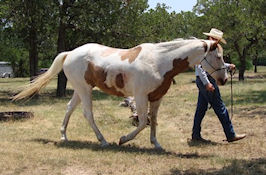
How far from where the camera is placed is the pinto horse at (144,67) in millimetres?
6125

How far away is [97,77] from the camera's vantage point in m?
6.69

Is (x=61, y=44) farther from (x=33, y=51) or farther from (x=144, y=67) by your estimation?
(x=144, y=67)

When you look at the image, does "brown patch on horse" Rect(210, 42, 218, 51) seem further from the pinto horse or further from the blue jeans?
the blue jeans

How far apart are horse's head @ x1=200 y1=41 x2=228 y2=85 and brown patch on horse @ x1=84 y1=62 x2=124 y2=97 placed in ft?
5.40

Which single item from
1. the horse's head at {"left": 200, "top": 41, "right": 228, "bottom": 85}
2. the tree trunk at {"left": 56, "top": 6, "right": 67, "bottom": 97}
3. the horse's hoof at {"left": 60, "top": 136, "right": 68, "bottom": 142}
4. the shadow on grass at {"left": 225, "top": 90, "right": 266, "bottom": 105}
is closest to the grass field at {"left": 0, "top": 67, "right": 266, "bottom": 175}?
the horse's hoof at {"left": 60, "top": 136, "right": 68, "bottom": 142}

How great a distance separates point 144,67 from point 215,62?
1229 mm

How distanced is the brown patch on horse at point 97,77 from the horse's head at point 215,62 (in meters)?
1.65

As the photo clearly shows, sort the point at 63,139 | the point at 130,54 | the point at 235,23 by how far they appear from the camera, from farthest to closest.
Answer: the point at 235,23 → the point at 63,139 → the point at 130,54

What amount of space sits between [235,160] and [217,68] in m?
1.62

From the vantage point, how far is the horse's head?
241 inches

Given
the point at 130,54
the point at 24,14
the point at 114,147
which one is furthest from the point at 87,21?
the point at 114,147

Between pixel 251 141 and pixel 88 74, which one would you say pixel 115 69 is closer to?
pixel 88 74

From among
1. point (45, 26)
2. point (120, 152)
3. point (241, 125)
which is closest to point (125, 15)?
point (45, 26)

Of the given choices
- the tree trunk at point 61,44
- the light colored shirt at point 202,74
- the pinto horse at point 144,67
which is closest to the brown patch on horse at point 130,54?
the pinto horse at point 144,67
